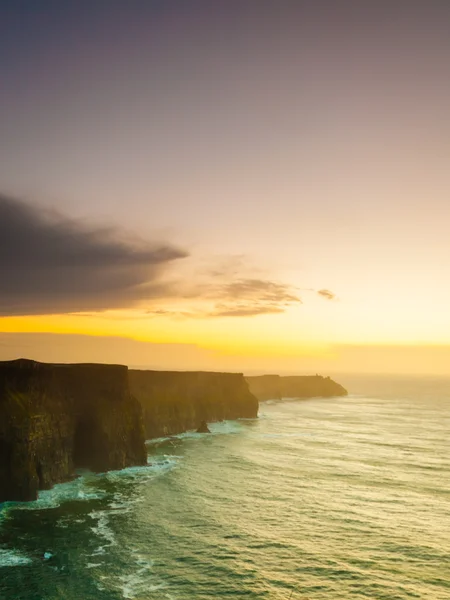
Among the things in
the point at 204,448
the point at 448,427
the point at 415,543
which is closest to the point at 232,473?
the point at 204,448

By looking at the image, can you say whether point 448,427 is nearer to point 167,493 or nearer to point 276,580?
point 167,493

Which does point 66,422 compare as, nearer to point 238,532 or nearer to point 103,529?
point 103,529

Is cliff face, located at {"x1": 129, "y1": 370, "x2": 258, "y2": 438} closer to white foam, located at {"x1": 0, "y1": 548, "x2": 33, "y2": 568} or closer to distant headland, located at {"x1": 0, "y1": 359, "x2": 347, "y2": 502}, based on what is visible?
distant headland, located at {"x1": 0, "y1": 359, "x2": 347, "y2": 502}

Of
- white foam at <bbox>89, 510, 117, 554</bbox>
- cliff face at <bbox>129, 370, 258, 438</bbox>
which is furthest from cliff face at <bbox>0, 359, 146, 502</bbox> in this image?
cliff face at <bbox>129, 370, 258, 438</bbox>

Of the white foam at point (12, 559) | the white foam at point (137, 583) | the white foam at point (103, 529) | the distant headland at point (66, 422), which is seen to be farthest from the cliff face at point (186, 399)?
the white foam at point (137, 583)

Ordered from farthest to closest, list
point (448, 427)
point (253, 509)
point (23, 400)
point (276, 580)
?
point (448, 427)
point (23, 400)
point (253, 509)
point (276, 580)
